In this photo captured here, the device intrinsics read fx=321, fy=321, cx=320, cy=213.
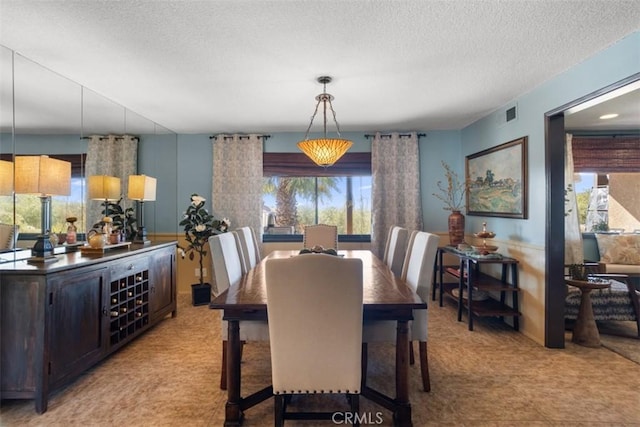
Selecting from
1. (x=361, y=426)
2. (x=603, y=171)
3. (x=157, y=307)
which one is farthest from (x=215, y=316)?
(x=603, y=171)

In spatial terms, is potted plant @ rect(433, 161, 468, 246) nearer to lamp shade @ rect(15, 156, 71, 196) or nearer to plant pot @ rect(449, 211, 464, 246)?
plant pot @ rect(449, 211, 464, 246)

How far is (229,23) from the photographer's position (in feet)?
6.59

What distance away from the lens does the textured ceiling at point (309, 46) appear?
188 cm

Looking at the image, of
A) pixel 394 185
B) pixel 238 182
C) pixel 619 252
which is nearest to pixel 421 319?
pixel 394 185

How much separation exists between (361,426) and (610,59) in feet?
10.0

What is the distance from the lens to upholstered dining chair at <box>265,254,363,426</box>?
1.55 m

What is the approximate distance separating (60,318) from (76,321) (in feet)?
0.53

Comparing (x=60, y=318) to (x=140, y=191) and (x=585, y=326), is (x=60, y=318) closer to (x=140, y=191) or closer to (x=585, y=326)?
(x=140, y=191)

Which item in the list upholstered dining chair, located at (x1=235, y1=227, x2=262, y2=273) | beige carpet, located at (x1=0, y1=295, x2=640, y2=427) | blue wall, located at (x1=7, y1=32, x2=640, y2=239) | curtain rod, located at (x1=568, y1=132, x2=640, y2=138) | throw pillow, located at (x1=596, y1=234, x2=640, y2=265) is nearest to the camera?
beige carpet, located at (x1=0, y1=295, x2=640, y2=427)

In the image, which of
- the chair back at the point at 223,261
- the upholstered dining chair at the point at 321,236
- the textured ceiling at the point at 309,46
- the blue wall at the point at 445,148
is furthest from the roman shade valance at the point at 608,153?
the chair back at the point at 223,261

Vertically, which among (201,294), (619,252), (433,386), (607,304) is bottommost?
(433,386)

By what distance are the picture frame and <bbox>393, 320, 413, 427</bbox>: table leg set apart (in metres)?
2.25

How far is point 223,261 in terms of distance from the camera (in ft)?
7.48

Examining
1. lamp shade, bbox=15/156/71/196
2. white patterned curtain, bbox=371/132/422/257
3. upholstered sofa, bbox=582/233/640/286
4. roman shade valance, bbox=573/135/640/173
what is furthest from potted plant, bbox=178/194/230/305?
roman shade valance, bbox=573/135/640/173
